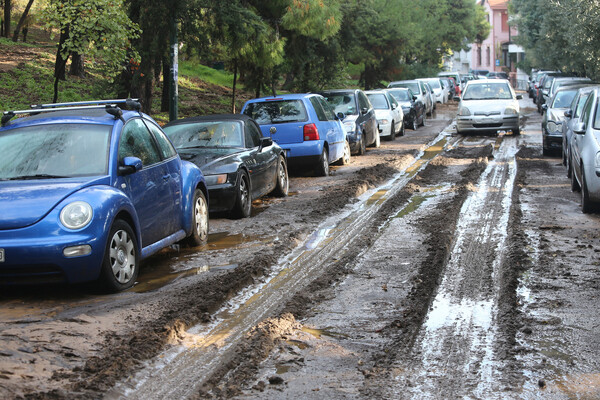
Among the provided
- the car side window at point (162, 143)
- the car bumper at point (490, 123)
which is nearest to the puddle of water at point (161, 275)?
the car side window at point (162, 143)

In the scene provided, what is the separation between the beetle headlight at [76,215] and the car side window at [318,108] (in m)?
9.59

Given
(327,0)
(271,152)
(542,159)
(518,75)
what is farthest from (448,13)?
(271,152)

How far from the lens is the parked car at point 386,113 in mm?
24078

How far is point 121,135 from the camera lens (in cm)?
789

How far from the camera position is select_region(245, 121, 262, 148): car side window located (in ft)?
40.4

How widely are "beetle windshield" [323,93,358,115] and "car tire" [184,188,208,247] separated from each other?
11117mm

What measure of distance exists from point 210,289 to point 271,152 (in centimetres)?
605

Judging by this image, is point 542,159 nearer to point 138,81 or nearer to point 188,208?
point 138,81

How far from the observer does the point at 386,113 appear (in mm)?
24188

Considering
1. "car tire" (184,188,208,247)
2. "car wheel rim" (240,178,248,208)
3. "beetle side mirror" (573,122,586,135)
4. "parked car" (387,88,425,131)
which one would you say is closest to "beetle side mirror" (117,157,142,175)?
"car tire" (184,188,208,247)

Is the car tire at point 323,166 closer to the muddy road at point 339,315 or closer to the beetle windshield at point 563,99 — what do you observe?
the muddy road at point 339,315

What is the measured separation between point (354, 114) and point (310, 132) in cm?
502

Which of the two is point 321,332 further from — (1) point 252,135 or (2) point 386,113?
(2) point 386,113

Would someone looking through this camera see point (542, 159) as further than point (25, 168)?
Yes
